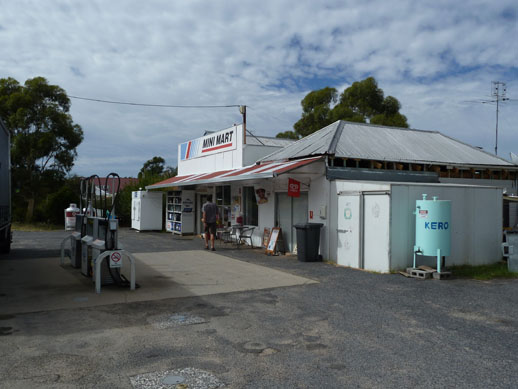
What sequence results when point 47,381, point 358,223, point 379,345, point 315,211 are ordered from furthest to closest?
point 315,211
point 358,223
point 379,345
point 47,381

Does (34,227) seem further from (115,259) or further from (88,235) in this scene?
(115,259)

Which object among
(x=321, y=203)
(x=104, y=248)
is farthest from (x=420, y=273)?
(x=104, y=248)

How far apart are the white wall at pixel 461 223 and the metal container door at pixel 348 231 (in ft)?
3.39

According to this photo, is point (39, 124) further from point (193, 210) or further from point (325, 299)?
point (325, 299)

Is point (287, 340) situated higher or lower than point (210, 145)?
lower

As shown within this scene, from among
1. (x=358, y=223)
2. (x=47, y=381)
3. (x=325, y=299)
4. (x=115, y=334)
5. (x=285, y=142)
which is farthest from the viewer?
(x=285, y=142)

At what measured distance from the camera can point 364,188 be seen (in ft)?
35.8

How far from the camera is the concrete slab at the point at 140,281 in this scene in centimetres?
748

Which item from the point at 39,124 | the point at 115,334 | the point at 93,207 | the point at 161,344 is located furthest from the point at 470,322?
the point at 39,124

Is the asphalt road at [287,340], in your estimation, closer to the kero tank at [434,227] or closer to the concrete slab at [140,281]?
the concrete slab at [140,281]

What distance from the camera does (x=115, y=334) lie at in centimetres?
558

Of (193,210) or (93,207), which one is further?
(193,210)

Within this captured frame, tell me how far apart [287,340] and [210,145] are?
15466 mm

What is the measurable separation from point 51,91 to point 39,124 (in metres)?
2.25
